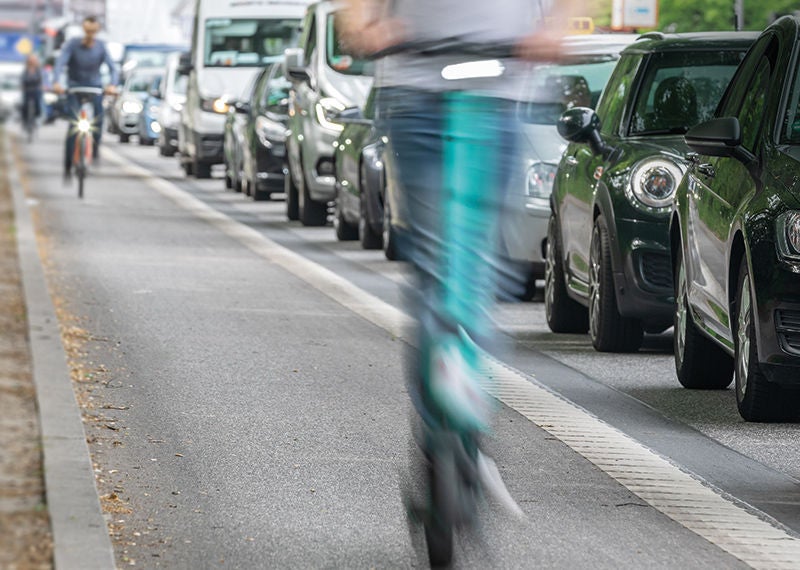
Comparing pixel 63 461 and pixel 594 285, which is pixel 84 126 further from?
pixel 63 461

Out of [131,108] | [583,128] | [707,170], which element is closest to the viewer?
[707,170]

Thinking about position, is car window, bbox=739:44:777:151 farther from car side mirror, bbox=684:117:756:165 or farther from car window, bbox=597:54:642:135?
car window, bbox=597:54:642:135

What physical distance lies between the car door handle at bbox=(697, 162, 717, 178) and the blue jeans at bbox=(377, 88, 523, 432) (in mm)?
3561

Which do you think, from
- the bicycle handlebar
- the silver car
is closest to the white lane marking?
the bicycle handlebar

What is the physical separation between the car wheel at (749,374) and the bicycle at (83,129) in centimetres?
1648

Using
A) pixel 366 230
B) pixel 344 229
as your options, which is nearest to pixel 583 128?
pixel 366 230

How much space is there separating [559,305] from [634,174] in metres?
1.77

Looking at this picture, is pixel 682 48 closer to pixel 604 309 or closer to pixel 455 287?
pixel 604 309

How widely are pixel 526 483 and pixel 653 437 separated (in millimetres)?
1242

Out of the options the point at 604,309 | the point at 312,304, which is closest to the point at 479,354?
the point at 604,309

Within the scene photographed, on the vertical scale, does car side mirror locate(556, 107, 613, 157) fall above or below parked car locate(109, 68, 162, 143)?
above

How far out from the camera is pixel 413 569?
572 cm

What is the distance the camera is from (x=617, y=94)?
11.5 metres

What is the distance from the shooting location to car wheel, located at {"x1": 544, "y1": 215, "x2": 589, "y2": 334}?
1223 cm
